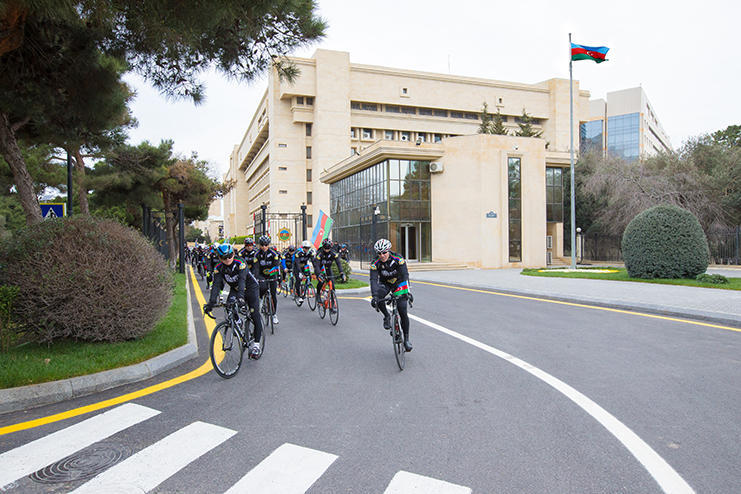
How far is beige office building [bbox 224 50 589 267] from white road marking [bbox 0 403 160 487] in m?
6.45

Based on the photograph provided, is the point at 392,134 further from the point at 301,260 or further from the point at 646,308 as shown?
the point at 646,308

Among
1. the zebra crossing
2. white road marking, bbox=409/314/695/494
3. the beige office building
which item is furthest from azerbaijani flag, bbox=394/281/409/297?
the beige office building

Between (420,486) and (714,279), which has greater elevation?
(714,279)

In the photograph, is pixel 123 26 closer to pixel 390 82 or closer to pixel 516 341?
pixel 516 341

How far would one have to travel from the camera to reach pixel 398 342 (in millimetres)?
6676

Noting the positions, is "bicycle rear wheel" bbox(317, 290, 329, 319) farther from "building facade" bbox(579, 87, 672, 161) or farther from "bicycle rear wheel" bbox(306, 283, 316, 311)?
"building facade" bbox(579, 87, 672, 161)

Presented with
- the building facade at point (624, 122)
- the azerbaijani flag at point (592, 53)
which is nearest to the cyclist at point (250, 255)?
the azerbaijani flag at point (592, 53)

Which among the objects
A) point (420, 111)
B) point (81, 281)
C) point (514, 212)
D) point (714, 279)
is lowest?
point (714, 279)

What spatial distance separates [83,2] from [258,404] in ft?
18.2

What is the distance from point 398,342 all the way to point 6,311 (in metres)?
5.09

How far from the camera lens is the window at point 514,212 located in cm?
3353

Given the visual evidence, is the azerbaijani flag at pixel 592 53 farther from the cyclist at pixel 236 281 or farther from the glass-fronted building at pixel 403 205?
the cyclist at pixel 236 281

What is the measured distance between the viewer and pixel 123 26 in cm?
868

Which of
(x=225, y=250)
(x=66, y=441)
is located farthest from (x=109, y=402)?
(x=225, y=250)
